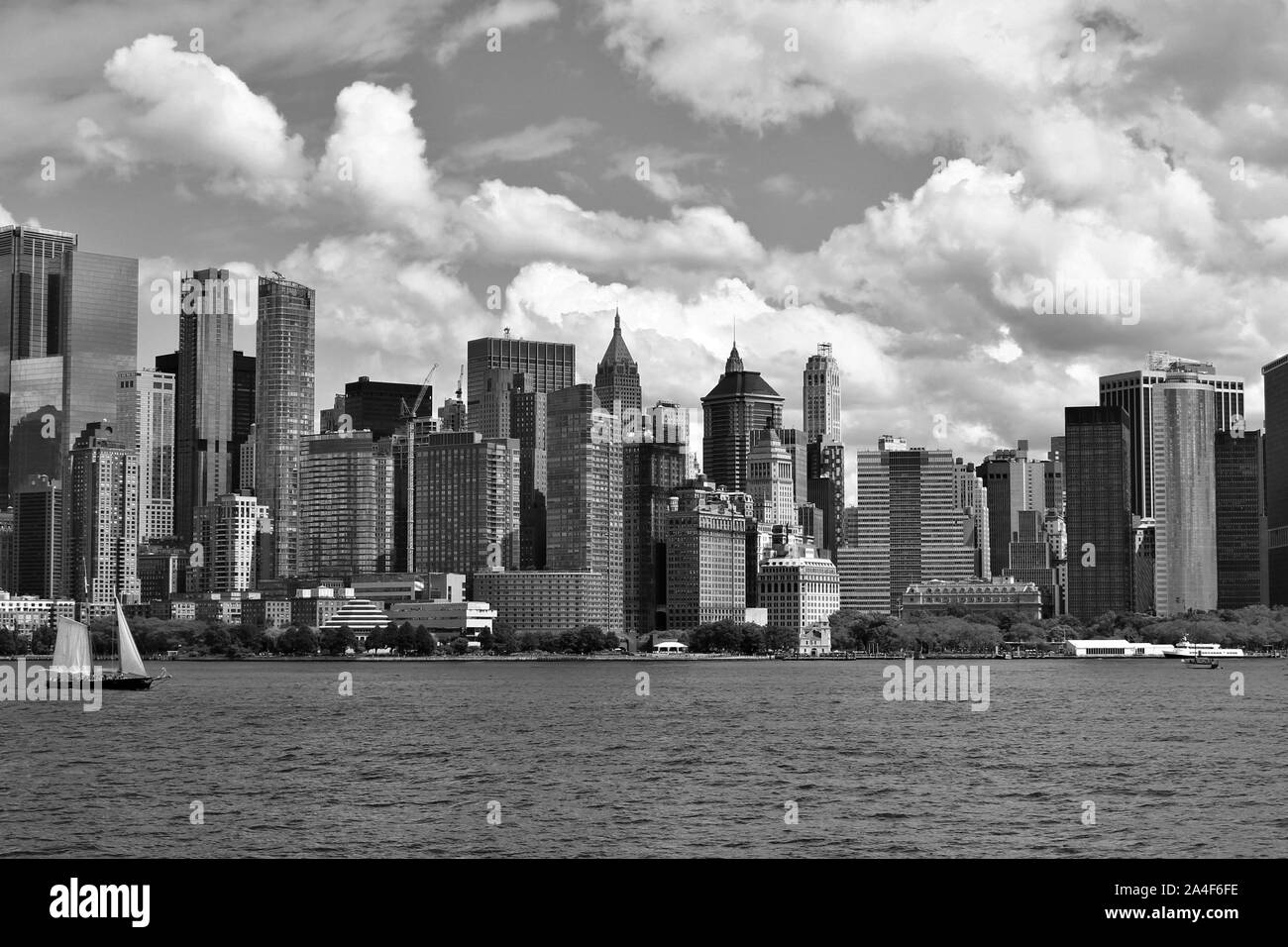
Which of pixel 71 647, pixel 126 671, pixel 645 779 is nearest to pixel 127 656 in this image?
pixel 126 671

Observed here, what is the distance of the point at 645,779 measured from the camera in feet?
176

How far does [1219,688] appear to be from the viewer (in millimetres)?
137750

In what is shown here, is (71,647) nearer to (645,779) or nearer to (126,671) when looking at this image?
(126,671)

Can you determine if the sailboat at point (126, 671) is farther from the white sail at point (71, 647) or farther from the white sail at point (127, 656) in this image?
the white sail at point (71, 647)

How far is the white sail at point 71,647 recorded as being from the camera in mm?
119875

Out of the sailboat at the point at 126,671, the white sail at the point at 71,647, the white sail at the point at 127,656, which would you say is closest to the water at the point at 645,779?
the white sail at the point at 71,647

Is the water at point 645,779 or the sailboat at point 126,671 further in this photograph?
the sailboat at point 126,671

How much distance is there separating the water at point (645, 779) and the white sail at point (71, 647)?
13955 millimetres

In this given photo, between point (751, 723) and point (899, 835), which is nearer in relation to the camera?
point (899, 835)

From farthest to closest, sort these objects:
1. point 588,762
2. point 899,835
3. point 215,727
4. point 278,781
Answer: point 215,727 → point 588,762 → point 278,781 → point 899,835

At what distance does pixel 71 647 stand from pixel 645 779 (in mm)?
77575
